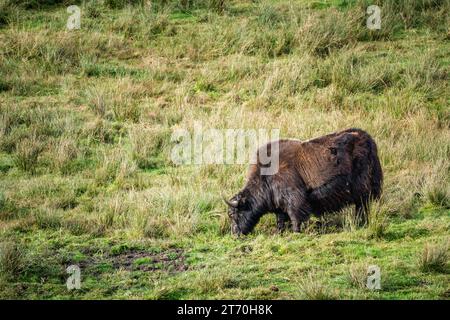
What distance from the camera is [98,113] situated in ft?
45.1

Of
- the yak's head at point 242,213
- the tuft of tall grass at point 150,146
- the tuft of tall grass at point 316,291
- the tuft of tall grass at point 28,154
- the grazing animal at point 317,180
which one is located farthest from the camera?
the tuft of tall grass at point 150,146

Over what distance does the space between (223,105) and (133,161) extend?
253 cm

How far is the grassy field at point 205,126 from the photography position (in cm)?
833

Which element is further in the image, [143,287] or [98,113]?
[98,113]

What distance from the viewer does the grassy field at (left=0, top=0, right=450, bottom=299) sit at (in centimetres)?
833

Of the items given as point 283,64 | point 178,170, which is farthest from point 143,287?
point 283,64

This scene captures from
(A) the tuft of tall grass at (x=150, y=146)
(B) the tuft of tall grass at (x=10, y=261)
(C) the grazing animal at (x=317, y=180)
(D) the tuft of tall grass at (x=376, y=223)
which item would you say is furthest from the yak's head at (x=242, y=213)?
(A) the tuft of tall grass at (x=150, y=146)

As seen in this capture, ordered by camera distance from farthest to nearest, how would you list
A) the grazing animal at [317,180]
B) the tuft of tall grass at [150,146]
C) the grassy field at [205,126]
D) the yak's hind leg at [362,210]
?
1. the tuft of tall grass at [150,146]
2. the yak's hind leg at [362,210]
3. the grazing animal at [317,180]
4. the grassy field at [205,126]

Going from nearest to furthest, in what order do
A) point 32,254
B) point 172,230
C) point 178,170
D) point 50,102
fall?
1. point 32,254
2. point 172,230
3. point 178,170
4. point 50,102

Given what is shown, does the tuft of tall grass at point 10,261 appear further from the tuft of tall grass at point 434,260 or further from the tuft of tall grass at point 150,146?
the tuft of tall grass at point 434,260

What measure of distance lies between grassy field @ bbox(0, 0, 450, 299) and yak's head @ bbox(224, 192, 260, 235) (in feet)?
0.60

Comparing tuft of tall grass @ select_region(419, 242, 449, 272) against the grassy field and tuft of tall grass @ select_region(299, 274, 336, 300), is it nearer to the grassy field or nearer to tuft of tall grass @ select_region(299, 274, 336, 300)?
the grassy field

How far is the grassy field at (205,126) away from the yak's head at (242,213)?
182 millimetres
